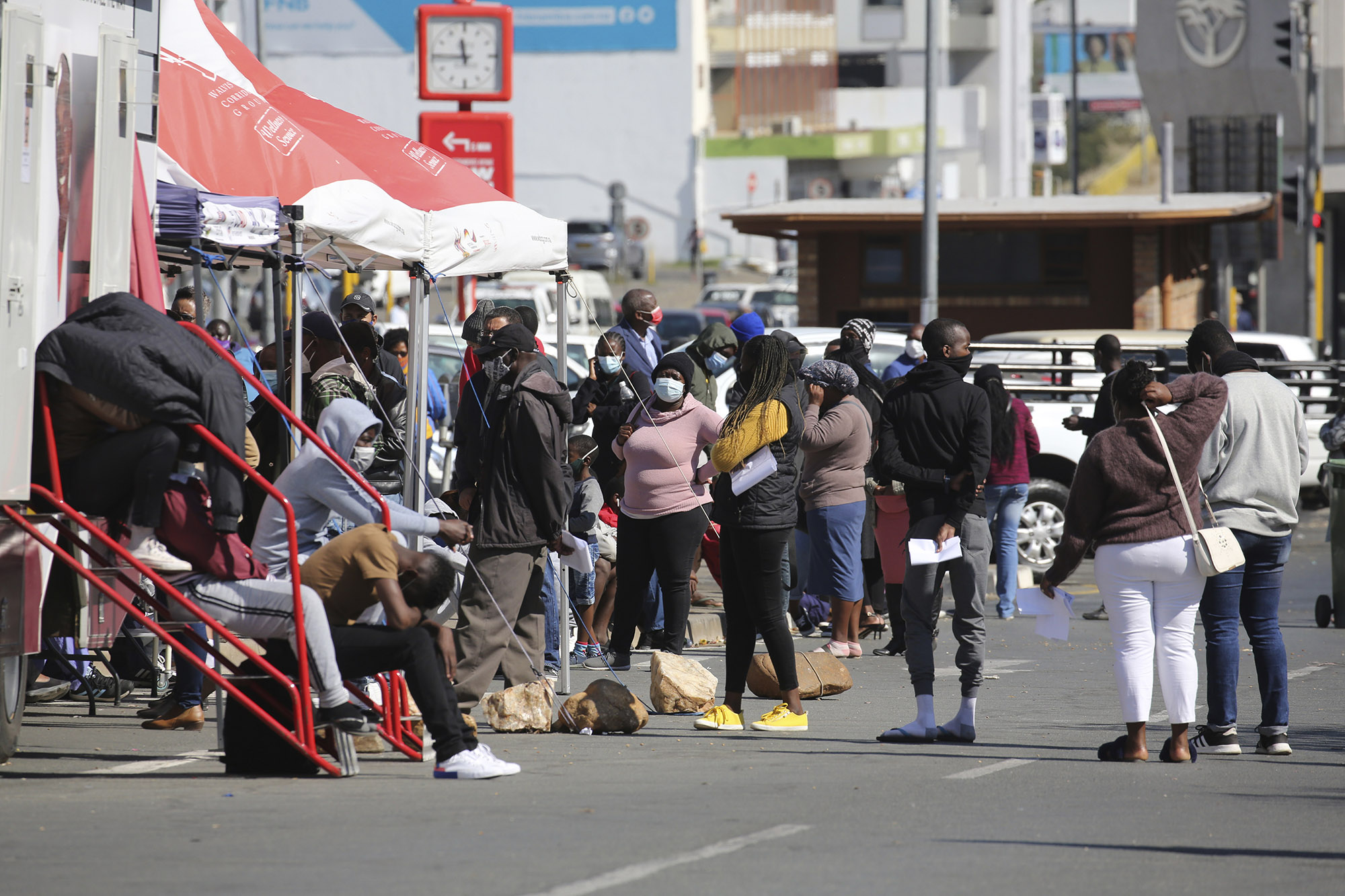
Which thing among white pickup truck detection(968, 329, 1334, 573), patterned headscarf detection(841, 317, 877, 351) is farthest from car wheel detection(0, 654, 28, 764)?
white pickup truck detection(968, 329, 1334, 573)

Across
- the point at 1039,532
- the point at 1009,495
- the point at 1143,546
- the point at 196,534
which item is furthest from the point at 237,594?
the point at 1039,532

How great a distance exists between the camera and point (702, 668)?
30.8ft

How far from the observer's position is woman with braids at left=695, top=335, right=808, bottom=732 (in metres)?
8.55

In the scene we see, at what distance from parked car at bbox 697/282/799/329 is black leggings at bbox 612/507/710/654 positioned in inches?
1192

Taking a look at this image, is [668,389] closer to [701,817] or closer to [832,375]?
[832,375]

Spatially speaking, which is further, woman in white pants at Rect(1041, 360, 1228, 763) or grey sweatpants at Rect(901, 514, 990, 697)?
grey sweatpants at Rect(901, 514, 990, 697)

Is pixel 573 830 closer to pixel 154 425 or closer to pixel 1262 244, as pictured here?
pixel 154 425

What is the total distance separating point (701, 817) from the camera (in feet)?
21.5

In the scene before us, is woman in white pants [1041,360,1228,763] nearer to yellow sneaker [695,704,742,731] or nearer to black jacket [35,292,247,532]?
yellow sneaker [695,704,742,731]

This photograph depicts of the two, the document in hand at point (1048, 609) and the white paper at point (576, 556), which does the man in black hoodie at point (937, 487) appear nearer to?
the document in hand at point (1048, 609)

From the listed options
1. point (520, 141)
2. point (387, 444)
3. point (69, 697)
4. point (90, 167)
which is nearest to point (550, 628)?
point (387, 444)

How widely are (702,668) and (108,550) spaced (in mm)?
3264

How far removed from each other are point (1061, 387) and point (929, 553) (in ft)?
26.7

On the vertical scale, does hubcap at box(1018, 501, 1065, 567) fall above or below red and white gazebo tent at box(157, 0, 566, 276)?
below
